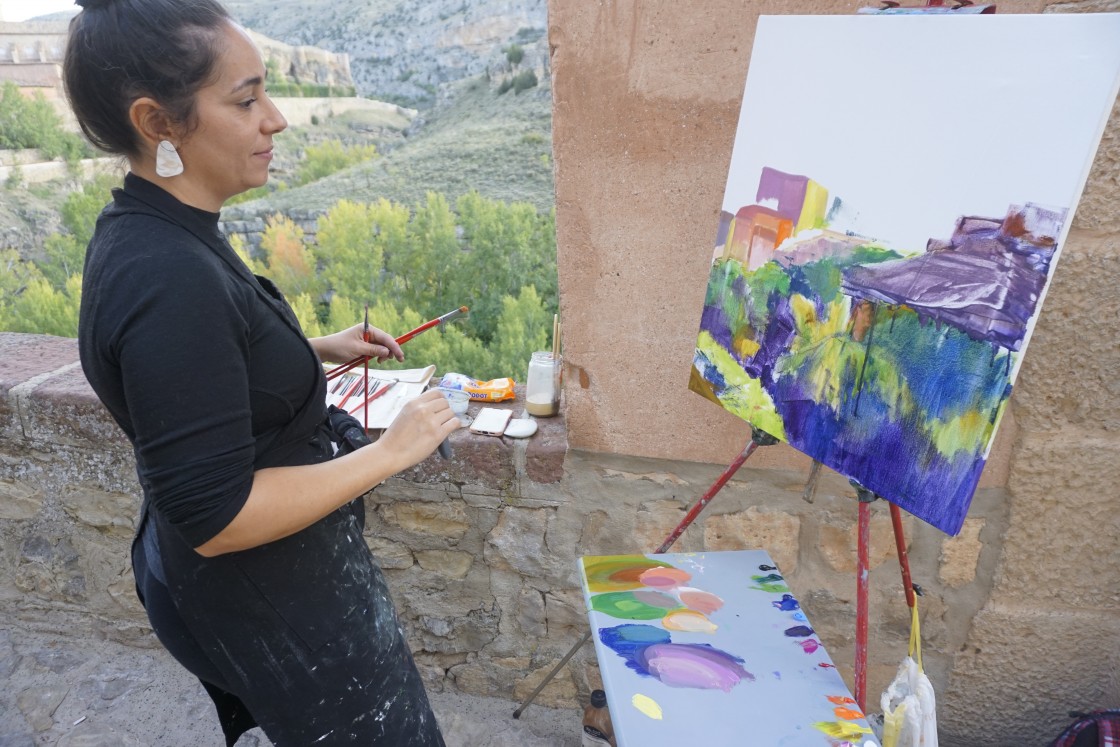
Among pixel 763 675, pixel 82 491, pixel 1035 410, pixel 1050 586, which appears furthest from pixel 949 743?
pixel 82 491

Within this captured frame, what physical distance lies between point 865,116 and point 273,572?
43.8 inches

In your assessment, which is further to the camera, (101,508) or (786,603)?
(101,508)

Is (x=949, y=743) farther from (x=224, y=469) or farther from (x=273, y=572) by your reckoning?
(x=224, y=469)

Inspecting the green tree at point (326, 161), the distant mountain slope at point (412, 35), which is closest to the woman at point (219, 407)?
the green tree at point (326, 161)

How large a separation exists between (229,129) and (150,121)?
0.29 ft

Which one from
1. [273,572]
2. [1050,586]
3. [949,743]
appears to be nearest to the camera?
[273,572]

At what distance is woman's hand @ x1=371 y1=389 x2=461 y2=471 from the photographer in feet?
3.36

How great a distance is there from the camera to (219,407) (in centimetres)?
81

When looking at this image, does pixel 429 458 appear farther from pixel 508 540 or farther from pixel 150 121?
pixel 150 121

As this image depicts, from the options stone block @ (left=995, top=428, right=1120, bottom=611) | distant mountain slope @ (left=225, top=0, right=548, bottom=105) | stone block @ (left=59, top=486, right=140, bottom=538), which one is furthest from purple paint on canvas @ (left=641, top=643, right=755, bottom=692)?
distant mountain slope @ (left=225, top=0, right=548, bottom=105)

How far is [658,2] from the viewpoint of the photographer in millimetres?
1381

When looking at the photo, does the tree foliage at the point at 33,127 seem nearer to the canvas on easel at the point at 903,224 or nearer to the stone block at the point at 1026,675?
the canvas on easel at the point at 903,224

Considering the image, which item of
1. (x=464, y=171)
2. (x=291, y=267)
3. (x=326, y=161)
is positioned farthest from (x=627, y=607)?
(x=326, y=161)

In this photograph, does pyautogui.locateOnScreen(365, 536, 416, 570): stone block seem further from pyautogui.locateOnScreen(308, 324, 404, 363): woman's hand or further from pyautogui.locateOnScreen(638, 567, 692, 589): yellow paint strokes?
pyautogui.locateOnScreen(638, 567, 692, 589): yellow paint strokes
